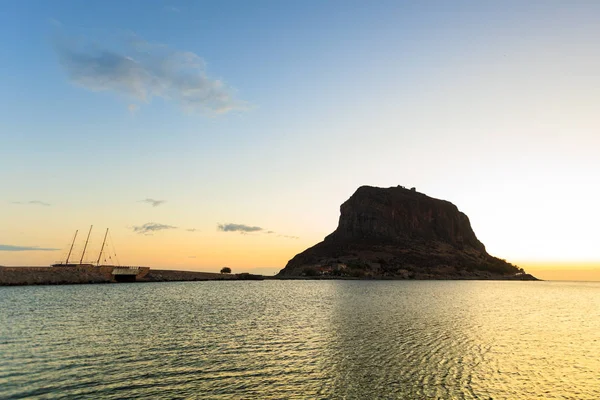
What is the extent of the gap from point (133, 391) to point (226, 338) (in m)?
19.5

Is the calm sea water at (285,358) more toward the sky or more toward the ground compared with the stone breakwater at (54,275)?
more toward the ground

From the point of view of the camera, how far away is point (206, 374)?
3075cm

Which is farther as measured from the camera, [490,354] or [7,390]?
[490,354]

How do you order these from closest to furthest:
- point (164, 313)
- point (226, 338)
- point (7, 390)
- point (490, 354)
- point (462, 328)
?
point (7, 390)
point (490, 354)
point (226, 338)
point (462, 328)
point (164, 313)

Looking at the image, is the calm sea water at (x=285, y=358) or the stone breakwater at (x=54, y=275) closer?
the calm sea water at (x=285, y=358)

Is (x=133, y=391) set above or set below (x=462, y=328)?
below

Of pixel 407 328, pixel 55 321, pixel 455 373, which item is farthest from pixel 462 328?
pixel 55 321

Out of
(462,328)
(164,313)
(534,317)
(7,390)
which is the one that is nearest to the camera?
(7,390)

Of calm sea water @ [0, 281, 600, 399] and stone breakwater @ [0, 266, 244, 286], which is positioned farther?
stone breakwater @ [0, 266, 244, 286]

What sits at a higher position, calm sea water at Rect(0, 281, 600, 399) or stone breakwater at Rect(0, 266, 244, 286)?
stone breakwater at Rect(0, 266, 244, 286)

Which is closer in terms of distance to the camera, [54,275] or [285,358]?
[285,358]

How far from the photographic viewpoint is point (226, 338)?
45.5m

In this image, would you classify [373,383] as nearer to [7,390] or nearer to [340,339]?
[340,339]

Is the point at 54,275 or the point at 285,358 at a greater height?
the point at 54,275
